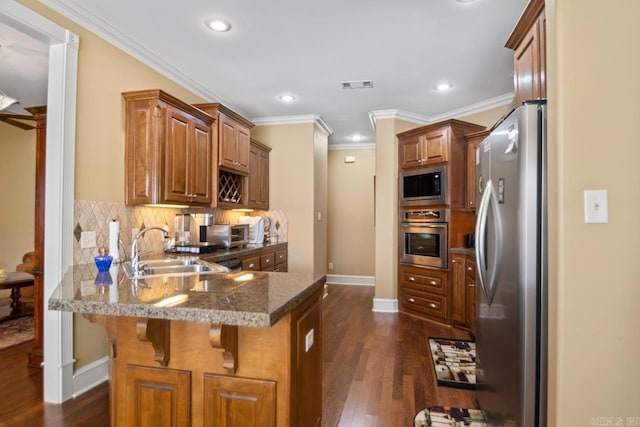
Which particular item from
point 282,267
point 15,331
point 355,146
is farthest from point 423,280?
point 15,331

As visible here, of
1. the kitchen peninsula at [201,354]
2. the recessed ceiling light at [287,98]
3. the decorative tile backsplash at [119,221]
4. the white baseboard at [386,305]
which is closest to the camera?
the kitchen peninsula at [201,354]

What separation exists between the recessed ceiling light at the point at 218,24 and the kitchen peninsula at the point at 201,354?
1997 millimetres

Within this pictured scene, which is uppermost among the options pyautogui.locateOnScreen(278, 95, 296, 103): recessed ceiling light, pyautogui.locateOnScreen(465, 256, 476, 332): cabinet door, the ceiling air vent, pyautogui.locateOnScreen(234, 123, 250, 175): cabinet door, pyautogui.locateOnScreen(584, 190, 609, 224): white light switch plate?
the ceiling air vent

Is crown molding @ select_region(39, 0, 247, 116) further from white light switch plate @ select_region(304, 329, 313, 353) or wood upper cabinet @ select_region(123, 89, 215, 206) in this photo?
white light switch plate @ select_region(304, 329, 313, 353)

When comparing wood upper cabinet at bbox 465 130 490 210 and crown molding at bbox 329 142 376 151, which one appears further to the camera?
crown molding at bbox 329 142 376 151

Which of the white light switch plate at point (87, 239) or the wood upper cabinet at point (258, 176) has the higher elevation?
the wood upper cabinet at point (258, 176)

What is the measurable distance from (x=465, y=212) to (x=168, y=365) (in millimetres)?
3732

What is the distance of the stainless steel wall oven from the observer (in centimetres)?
418

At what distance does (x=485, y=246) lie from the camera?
1.96m

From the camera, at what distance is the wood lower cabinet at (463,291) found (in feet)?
12.5

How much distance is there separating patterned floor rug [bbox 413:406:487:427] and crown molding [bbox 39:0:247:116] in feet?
11.2

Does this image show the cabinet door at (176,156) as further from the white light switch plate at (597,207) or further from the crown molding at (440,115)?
the white light switch plate at (597,207)

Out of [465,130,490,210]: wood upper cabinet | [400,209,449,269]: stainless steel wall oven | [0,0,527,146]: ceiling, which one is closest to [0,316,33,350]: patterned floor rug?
[0,0,527,146]: ceiling

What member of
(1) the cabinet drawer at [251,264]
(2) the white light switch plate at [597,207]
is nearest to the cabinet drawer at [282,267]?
(1) the cabinet drawer at [251,264]
